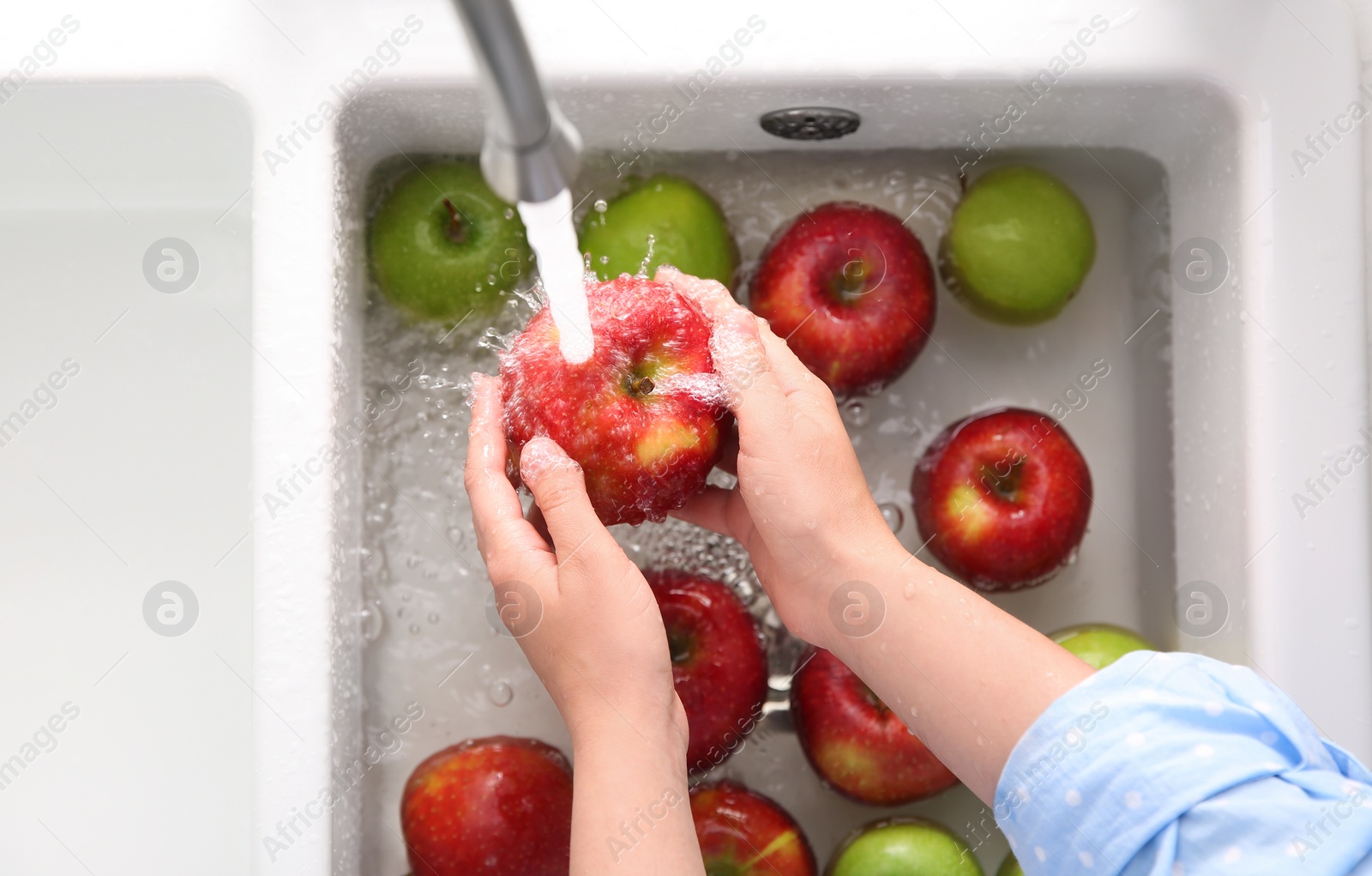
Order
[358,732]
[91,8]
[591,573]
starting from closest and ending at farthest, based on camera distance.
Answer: [591,573], [91,8], [358,732]

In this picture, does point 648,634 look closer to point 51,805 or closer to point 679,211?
point 679,211

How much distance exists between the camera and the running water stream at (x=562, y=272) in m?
0.51

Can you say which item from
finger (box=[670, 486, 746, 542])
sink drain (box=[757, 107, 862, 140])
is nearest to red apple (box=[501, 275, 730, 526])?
finger (box=[670, 486, 746, 542])

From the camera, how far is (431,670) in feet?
3.03

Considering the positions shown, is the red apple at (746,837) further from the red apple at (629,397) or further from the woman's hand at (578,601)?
the red apple at (629,397)

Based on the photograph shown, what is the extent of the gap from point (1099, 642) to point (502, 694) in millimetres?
534

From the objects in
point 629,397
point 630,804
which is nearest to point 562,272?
point 629,397

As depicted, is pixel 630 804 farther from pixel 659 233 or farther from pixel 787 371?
pixel 659 233

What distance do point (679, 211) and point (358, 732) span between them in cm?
53

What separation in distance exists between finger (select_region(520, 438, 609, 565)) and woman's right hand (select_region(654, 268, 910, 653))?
115 mm

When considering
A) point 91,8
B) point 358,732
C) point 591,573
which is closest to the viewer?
point 591,573

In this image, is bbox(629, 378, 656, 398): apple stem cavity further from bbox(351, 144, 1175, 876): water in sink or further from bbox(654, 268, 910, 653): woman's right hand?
bbox(351, 144, 1175, 876): water in sink

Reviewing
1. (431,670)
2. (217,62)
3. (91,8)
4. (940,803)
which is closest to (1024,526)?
(940,803)

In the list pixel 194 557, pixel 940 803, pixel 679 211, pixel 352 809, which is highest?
pixel 679 211
